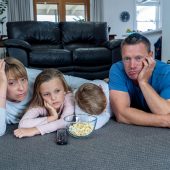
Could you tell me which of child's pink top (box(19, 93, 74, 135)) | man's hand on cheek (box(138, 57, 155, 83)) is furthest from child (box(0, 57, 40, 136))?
man's hand on cheek (box(138, 57, 155, 83))

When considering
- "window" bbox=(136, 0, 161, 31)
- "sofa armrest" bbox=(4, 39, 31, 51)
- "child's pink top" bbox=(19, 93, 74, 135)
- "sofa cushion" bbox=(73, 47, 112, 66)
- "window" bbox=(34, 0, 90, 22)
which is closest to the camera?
"child's pink top" bbox=(19, 93, 74, 135)

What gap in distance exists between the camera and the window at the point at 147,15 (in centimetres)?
767

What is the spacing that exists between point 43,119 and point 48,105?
9 cm

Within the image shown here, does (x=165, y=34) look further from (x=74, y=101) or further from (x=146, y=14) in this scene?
(x=146, y=14)

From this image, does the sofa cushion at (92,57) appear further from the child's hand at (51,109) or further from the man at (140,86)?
the child's hand at (51,109)

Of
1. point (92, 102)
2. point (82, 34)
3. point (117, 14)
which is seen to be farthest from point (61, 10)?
point (92, 102)

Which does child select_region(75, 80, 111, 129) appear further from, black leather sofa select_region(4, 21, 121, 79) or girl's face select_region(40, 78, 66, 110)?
black leather sofa select_region(4, 21, 121, 79)

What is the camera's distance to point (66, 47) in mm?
4145

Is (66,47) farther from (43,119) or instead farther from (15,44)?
(43,119)

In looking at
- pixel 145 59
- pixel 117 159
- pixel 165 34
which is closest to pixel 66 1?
pixel 165 34

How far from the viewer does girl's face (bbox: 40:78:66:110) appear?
4.38 ft

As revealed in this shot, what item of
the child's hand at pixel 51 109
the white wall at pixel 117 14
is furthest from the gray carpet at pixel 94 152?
the white wall at pixel 117 14

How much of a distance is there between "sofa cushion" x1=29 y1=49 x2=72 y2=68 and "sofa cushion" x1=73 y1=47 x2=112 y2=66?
0.34 feet

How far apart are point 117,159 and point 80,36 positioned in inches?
135
